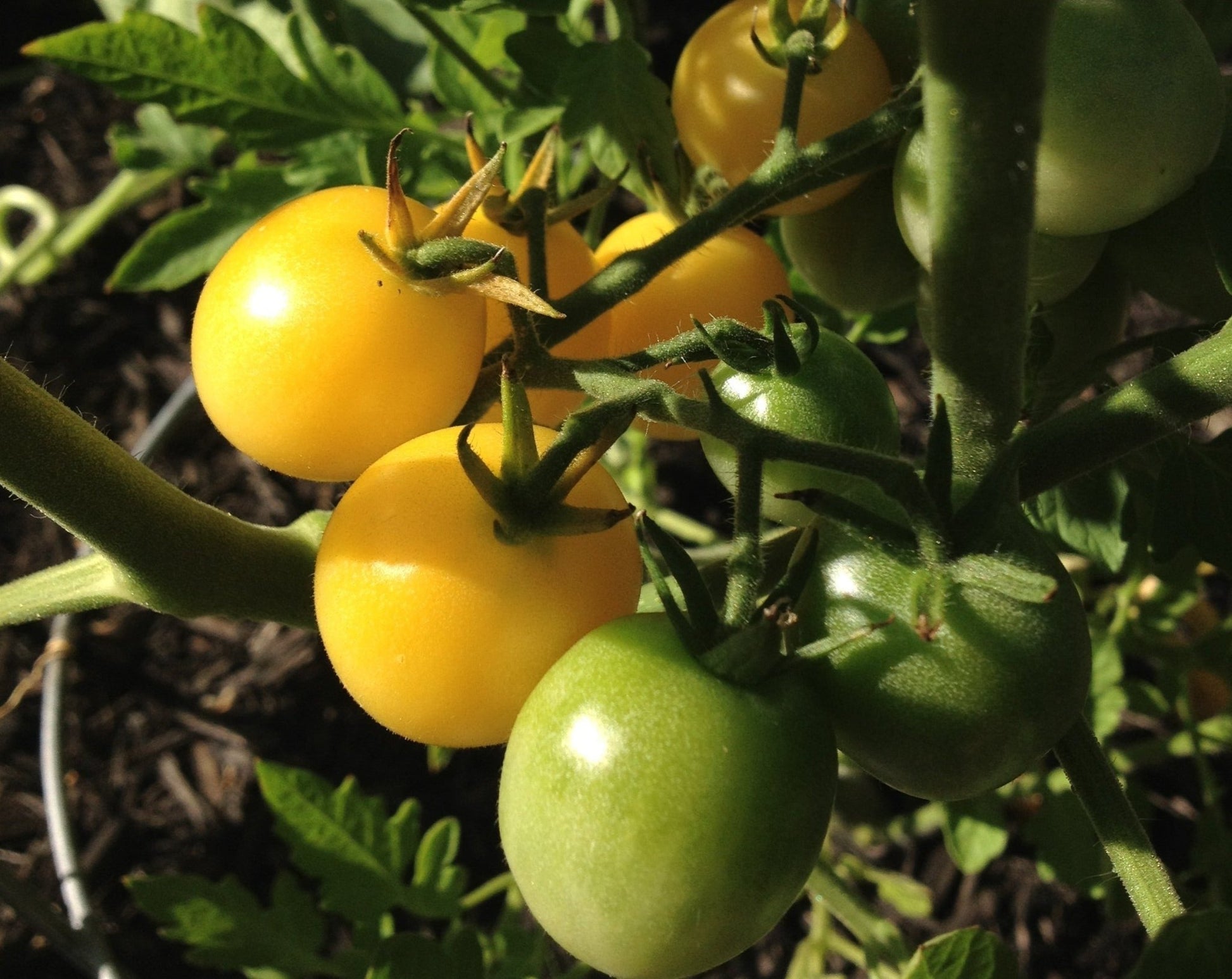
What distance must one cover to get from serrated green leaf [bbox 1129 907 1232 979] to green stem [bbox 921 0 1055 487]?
19 centimetres

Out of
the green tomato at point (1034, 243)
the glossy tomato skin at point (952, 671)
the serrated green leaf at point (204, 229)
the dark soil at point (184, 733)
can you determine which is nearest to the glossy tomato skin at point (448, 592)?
the glossy tomato skin at point (952, 671)

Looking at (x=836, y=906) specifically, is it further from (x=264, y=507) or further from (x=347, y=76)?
(x=264, y=507)

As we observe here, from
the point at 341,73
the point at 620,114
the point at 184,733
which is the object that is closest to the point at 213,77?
the point at 341,73

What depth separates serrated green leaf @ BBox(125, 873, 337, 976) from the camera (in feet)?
2.99

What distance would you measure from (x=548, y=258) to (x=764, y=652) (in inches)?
11.4

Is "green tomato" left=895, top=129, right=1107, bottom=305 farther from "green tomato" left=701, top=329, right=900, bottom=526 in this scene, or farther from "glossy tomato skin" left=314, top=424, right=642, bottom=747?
"glossy tomato skin" left=314, top=424, right=642, bottom=747

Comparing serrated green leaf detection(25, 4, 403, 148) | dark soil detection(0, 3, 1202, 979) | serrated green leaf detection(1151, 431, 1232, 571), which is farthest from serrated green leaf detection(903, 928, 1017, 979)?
dark soil detection(0, 3, 1202, 979)

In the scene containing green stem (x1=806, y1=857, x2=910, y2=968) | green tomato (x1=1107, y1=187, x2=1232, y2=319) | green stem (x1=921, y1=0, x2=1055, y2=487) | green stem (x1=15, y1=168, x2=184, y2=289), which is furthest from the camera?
green stem (x1=15, y1=168, x2=184, y2=289)

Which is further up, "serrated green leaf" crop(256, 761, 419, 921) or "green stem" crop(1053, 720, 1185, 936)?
"green stem" crop(1053, 720, 1185, 936)

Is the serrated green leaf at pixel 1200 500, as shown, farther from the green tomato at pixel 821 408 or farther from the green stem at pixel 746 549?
the green stem at pixel 746 549

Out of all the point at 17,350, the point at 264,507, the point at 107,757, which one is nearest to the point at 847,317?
the point at 264,507

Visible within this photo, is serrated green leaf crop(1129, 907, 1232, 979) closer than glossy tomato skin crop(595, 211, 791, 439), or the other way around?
serrated green leaf crop(1129, 907, 1232, 979)

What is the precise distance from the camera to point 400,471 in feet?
1.66

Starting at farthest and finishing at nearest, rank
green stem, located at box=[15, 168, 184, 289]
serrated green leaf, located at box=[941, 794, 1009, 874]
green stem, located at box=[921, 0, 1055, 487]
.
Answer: green stem, located at box=[15, 168, 184, 289] → serrated green leaf, located at box=[941, 794, 1009, 874] → green stem, located at box=[921, 0, 1055, 487]
